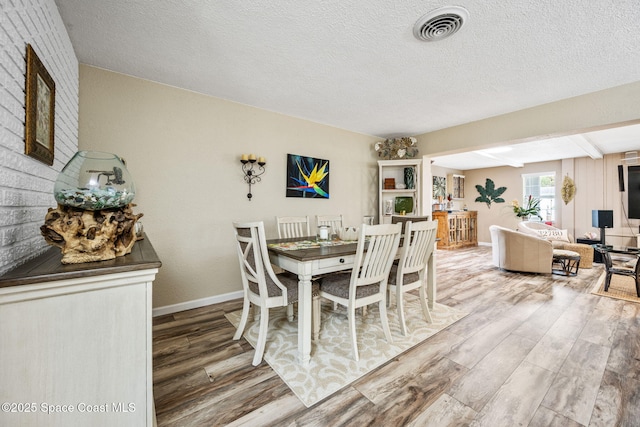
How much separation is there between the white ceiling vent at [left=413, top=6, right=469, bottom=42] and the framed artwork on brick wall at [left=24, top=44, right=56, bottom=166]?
7.21 ft

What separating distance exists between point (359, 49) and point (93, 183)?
1.97 metres

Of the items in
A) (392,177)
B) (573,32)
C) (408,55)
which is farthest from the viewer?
(392,177)

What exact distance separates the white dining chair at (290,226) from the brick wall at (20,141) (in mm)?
1912

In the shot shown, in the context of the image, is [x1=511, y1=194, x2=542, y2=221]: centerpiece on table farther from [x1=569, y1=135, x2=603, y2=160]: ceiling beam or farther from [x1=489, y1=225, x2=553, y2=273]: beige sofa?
[x1=489, y1=225, x2=553, y2=273]: beige sofa

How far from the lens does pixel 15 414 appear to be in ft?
2.69

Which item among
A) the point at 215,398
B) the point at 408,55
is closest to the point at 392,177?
the point at 408,55

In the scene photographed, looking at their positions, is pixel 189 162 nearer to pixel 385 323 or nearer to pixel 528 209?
pixel 385 323

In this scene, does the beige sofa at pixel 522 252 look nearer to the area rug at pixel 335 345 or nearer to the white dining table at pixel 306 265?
the area rug at pixel 335 345

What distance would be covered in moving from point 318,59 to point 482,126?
8.83 feet

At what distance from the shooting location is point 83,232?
987 millimetres

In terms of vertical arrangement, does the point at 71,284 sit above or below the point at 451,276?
above

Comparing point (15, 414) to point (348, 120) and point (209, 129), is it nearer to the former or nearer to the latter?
point (209, 129)

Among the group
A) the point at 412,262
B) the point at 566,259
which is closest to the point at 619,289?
Answer: the point at 566,259

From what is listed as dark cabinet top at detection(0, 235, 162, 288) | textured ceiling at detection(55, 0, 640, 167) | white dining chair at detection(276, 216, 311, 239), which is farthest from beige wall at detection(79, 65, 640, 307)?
dark cabinet top at detection(0, 235, 162, 288)
